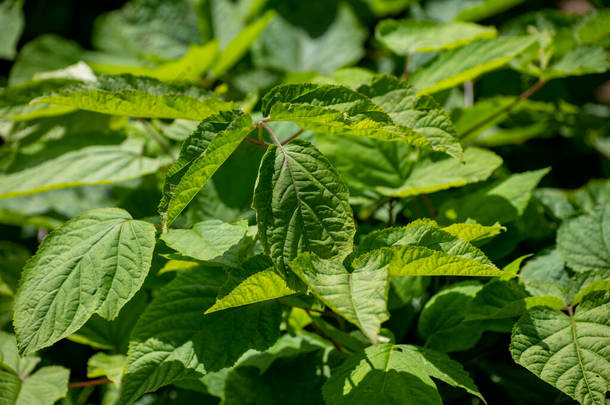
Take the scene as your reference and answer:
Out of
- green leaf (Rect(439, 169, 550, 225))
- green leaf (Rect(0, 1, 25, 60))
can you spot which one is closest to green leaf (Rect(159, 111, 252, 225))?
green leaf (Rect(439, 169, 550, 225))

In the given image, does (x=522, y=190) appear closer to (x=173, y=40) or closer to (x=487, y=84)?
(x=487, y=84)

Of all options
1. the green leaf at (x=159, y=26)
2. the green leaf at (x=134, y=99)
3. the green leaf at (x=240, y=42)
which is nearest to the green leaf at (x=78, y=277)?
the green leaf at (x=134, y=99)

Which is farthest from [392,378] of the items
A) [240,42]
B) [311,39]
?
[311,39]

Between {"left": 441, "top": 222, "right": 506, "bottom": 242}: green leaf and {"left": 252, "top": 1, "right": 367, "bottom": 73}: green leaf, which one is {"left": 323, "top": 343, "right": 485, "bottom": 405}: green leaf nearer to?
{"left": 441, "top": 222, "right": 506, "bottom": 242}: green leaf

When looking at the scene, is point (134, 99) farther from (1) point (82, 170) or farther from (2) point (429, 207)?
(2) point (429, 207)

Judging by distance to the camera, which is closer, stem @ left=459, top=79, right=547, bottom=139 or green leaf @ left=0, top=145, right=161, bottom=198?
green leaf @ left=0, top=145, right=161, bottom=198
